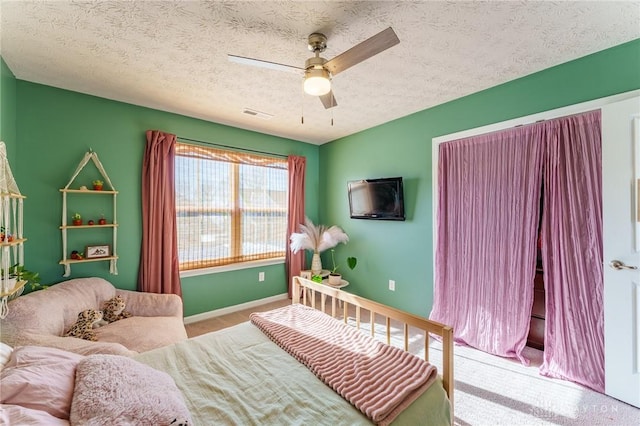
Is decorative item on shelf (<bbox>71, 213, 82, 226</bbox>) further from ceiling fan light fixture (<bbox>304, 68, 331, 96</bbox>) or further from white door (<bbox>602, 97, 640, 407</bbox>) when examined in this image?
white door (<bbox>602, 97, 640, 407</bbox>)

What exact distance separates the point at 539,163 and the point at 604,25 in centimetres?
93

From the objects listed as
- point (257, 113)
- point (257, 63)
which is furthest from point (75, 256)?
point (257, 63)

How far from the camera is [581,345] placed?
1998 millimetres

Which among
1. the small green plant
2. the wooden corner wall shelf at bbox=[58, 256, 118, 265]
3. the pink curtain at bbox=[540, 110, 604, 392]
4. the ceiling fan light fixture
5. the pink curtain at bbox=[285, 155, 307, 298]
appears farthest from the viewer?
the pink curtain at bbox=[285, 155, 307, 298]

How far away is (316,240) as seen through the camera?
12.5 feet

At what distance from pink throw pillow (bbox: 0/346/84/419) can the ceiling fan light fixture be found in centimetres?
181

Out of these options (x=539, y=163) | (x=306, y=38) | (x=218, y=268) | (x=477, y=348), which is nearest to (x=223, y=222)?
(x=218, y=268)

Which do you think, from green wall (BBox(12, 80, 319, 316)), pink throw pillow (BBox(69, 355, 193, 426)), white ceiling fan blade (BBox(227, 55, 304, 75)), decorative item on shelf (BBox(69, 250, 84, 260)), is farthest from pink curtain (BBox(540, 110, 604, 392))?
decorative item on shelf (BBox(69, 250, 84, 260))

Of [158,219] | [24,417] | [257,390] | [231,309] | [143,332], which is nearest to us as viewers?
[24,417]

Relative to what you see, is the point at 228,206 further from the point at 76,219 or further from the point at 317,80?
the point at 317,80

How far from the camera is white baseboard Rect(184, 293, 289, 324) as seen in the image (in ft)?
10.5

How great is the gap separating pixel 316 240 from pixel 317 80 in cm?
253

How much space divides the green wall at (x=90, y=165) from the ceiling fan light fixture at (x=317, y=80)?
2153mm

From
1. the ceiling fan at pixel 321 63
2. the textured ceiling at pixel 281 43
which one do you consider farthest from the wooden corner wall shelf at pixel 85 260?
the ceiling fan at pixel 321 63
